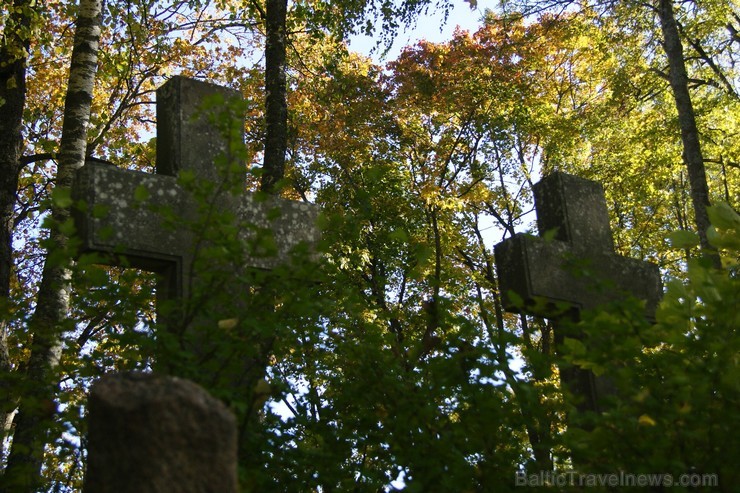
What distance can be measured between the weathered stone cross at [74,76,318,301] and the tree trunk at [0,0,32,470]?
5246 millimetres

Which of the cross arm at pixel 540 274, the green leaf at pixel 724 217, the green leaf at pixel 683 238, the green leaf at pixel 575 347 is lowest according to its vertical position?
the green leaf at pixel 575 347

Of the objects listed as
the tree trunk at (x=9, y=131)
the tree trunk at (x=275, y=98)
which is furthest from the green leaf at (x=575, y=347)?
the tree trunk at (x=9, y=131)

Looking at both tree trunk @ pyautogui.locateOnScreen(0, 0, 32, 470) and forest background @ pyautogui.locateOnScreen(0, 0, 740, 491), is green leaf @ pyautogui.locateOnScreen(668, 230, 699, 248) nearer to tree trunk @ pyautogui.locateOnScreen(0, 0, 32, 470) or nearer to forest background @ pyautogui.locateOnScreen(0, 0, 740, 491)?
forest background @ pyautogui.locateOnScreen(0, 0, 740, 491)

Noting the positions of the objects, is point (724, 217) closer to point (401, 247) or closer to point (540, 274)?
point (540, 274)

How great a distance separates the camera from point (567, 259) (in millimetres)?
4523

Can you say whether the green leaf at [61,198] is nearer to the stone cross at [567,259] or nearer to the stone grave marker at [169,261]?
the stone grave marker at [169,261]

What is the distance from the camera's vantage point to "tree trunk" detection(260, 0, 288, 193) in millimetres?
8938

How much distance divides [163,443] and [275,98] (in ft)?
24.2

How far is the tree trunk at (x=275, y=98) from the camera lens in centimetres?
894

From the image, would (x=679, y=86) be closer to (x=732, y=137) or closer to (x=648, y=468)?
(x=732, y=137)

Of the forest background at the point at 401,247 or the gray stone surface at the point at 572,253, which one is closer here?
the forest background at the point at 401,247

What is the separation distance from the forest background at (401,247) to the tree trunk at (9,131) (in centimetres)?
4

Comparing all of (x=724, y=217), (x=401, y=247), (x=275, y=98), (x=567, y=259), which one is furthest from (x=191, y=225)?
(x=401, y=247)

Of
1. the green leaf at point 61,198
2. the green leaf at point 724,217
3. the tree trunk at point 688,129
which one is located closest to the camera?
the green leaf at point 61,198
